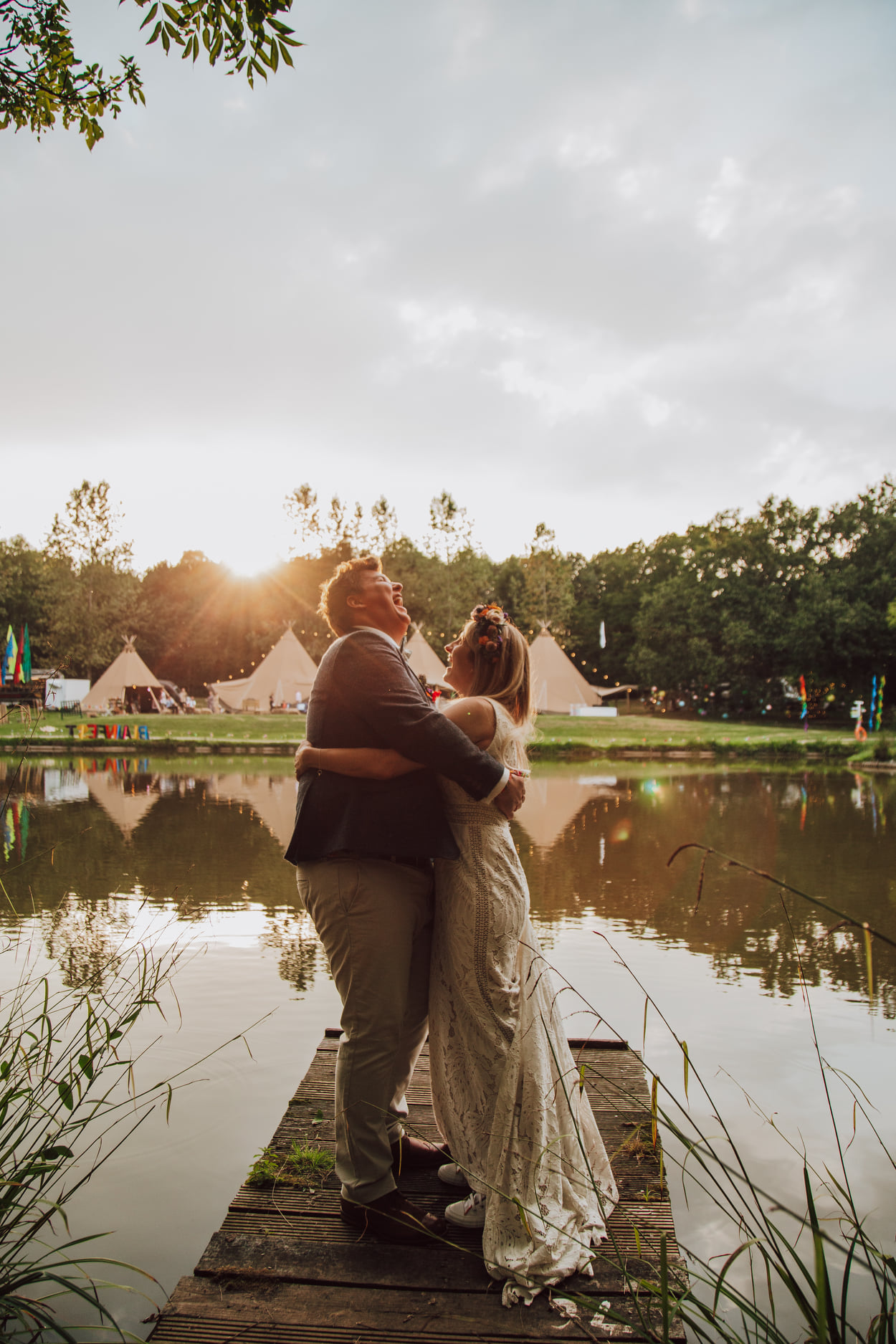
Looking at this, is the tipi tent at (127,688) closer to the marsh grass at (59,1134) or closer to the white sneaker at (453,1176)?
the marsh grass at (59,1134)

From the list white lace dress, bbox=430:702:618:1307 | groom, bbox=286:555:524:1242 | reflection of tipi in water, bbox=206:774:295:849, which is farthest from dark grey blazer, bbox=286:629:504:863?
reflection of tipi in water, bbox=206:774:295:849

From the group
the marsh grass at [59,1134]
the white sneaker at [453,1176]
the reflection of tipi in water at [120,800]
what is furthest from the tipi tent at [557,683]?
the white sneaker at [453,1176]

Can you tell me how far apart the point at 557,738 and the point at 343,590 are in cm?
1893

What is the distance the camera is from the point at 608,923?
18.9 ft

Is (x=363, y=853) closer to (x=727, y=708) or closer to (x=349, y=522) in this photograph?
(x=727, y=708)

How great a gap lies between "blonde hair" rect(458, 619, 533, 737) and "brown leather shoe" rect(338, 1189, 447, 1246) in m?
1.24

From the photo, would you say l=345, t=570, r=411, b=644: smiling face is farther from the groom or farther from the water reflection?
the water reflection

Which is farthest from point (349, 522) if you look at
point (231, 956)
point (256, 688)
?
point (231, 956)

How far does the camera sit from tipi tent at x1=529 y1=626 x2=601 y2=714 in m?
28.6

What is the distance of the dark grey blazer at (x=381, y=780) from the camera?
2.15 m

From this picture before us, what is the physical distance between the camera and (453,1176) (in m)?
2.38

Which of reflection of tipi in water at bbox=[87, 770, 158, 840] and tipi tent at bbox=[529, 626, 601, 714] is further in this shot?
tipi tent at bbox=[529, 626, 601, 714]

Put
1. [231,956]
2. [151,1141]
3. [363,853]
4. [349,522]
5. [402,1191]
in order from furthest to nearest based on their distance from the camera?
[349,522]
[231,956]
[151,1141]
[402,1191]
[363,853]

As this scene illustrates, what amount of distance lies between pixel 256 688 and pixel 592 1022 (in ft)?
84.0
